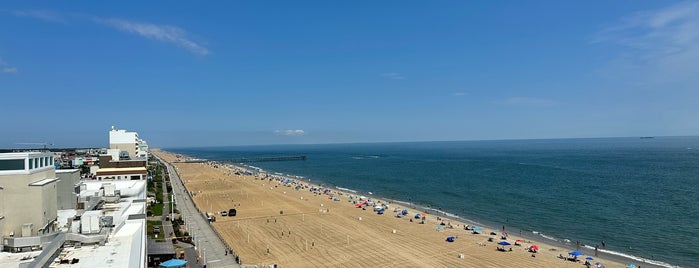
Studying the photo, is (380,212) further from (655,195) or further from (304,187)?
(655,195)

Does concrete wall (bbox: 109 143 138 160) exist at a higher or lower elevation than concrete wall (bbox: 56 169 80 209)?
higher

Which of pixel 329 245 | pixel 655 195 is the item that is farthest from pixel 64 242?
pixel 655 195

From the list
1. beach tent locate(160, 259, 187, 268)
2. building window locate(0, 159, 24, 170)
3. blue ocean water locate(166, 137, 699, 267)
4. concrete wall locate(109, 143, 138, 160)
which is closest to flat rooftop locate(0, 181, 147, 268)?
building window locate(0, 159, 24, 170)

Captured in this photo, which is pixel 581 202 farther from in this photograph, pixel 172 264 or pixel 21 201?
pixel 21 201

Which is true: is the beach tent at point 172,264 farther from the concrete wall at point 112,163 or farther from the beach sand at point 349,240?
the concrete wall at point 112,163

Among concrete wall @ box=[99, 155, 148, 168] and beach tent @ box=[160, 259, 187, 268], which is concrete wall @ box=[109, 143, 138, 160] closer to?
concrete wall @ box=[99, 155, 148, 168]

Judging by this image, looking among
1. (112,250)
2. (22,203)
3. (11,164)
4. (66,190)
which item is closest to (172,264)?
(66,190)

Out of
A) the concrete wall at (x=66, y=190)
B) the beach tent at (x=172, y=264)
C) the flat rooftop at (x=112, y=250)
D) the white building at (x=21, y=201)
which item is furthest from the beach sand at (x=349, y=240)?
the white building at (x=21, y=201)
